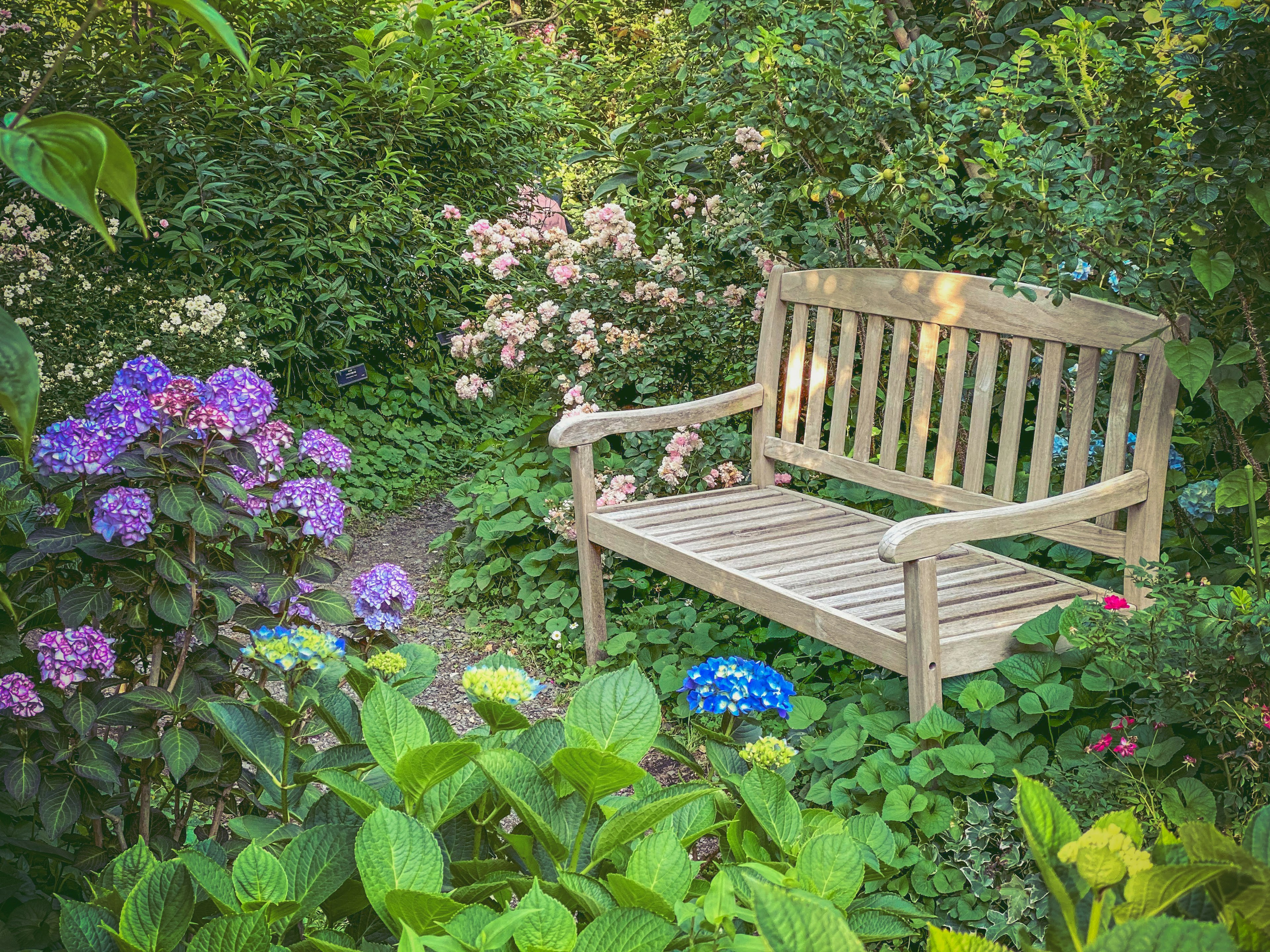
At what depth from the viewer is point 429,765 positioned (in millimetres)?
1018

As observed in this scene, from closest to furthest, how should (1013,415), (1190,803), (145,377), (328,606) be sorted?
(145,377), (328,606), (1190,803), (1013,415)

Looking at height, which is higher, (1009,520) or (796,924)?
(796,924)

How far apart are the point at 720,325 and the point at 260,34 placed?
3481 mm

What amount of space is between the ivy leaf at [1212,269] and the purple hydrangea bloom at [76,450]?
6.91 ft

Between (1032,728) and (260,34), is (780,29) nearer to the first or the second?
(1032,728)

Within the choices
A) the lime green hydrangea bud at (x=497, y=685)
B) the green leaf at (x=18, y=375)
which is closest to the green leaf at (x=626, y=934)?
the lime green hydrangea bud at (x=497, y=685)

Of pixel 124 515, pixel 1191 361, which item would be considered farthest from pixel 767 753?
pixel 1191 361

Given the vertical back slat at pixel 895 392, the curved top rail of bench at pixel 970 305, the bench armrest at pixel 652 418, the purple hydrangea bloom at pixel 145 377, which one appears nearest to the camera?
the purple hydrangea bloom at pixel 145 377

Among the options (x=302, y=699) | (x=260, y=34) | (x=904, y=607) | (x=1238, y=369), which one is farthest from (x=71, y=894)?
(x=260, y=34)

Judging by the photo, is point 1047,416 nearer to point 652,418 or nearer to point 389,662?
point 652,418

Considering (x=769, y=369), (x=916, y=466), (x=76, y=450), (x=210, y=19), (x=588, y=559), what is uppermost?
(x=210, y=19)

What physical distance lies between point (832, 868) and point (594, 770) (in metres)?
0.23

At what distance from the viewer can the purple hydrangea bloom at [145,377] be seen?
1674mm

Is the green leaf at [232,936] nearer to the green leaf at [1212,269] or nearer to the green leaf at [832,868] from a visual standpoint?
the green leaf at [832,868]
